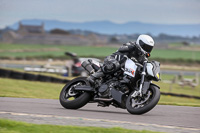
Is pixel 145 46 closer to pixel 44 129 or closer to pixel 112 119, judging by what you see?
pixel 112 119

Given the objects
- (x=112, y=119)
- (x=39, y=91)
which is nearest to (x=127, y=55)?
(x=112, y=119)

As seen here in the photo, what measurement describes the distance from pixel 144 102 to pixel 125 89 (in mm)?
666

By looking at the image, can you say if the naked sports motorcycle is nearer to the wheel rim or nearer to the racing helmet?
the wheel rim

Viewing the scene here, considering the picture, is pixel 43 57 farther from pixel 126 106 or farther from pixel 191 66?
pixel 126 106

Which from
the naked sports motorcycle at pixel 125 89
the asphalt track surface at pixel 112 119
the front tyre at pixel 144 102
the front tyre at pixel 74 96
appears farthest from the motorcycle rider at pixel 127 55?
the asphalt track surface at pixel 112 119

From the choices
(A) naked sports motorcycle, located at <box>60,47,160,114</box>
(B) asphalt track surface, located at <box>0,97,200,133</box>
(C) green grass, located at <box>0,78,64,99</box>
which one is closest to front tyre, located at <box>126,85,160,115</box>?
(A) naked sports motorcycle, located at <box>60,47,160,114</box>

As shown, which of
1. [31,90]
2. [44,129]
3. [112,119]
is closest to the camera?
[44,129]

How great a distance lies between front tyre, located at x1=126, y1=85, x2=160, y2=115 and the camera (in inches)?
272

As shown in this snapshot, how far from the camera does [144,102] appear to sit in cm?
706

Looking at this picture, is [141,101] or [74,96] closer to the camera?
[141,101]

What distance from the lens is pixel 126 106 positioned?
7.33 metres

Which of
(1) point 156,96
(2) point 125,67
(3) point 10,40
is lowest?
(1) point 156,96

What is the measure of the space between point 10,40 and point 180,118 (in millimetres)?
157333

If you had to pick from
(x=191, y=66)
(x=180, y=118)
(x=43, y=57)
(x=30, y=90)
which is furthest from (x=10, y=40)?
(x=180, y=118)
